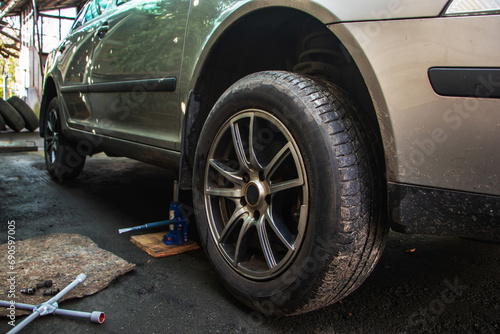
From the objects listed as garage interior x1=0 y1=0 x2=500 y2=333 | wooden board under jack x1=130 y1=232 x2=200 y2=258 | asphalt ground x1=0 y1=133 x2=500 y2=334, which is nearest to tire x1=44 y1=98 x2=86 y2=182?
garage interior x1=0 y1=0 x2=500 y2=333

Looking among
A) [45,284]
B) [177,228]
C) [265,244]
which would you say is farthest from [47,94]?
[265,244]

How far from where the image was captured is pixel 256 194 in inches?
62.4

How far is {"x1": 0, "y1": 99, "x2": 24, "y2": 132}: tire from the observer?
9.49 meters

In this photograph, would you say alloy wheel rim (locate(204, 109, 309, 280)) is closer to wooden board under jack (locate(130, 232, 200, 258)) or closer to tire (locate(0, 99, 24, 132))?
wooden board under jack (locate(130, 232, 200, 258))

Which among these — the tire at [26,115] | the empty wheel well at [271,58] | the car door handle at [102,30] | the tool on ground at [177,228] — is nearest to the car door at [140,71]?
the car door handle at [102,30]

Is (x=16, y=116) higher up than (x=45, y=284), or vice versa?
(x=45, y=284)

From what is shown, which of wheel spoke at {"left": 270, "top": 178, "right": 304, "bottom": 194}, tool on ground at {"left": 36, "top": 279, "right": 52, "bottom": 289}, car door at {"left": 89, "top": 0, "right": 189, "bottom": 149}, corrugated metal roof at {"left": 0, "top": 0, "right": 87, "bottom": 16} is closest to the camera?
wheel spoke at {"left": 270, "top": 178, "right": 304, "bottom": 194}

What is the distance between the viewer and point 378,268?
2076 mm

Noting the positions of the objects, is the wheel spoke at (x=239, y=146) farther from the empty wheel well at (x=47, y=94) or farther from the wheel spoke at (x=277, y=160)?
the empty wheel well at (x=47, y=94)

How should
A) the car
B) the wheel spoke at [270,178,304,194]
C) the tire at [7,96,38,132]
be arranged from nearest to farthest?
the car
the wheel spoke at [270,178,304,194]
the tire at [7,96,38,132]

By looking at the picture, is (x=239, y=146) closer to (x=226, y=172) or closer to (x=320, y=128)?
(x=226, y=172)

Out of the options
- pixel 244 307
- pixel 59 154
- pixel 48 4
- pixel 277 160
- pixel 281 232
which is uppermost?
pixel 48 4

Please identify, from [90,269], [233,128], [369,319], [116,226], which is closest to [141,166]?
[116,226]

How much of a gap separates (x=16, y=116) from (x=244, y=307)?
984 cm
